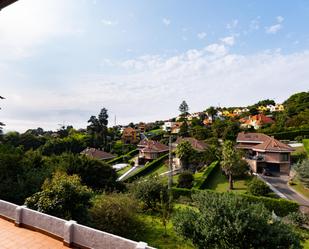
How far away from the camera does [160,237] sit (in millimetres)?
15023

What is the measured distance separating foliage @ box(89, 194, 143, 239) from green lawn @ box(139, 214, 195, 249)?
34.6 inches

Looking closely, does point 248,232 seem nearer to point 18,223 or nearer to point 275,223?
point 275,223

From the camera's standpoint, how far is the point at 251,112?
92.1 meters

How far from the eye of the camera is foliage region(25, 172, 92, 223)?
39.8 feet

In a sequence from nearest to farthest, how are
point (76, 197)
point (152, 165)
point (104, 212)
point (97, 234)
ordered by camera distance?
point (97, 234) < point (76, 197) < point (104, 212) < point (152, 165)

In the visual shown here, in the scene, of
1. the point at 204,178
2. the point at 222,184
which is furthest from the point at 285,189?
the point at 204,178

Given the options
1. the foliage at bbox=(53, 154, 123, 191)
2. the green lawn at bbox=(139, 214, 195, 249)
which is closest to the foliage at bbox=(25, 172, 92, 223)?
the green lawn at bbox=(139, 214, 195, 249)

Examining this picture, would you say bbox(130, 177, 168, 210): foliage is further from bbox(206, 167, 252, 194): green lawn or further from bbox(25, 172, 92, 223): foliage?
bbox(206, 167, 252, 194): green lawn

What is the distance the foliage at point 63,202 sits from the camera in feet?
39.8

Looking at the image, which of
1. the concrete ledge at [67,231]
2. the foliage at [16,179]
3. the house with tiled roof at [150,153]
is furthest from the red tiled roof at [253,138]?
the concrete ledge at [67,231]

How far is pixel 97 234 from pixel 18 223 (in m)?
4.64

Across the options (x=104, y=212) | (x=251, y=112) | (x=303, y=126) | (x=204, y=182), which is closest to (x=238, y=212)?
(x=104, y=212)

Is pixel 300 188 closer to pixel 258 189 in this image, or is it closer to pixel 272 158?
pixel 258 189

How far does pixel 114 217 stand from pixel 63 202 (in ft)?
10.3
